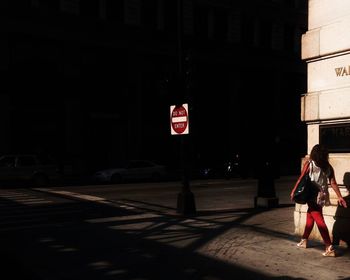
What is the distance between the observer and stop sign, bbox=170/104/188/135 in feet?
41.1

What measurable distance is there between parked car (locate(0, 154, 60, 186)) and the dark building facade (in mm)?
5496

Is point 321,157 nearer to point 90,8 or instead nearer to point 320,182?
point 320,182

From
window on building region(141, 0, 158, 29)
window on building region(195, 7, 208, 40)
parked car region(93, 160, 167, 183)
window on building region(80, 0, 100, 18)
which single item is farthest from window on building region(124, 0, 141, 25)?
parked car region(93, 160, 167, 183)

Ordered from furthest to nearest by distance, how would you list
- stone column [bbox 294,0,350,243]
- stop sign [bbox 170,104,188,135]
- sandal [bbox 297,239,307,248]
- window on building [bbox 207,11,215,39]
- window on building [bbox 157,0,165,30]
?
window on building [bbox 207,11,215,39] → window on building [bbox 157,0,165,30] → stop sign [bbox 170,104,188,135] → stone column [bbox 294,0,350,243] → sandal [bbox 297,239,307,248]

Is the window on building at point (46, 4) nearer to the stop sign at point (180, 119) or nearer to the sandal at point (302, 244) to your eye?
the stop sign at point (180, 119)

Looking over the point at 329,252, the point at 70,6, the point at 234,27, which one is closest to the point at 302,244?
the point at 329,252

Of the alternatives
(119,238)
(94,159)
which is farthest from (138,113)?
(119,238)

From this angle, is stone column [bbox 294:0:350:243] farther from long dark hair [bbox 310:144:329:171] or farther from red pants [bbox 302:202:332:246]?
long dark hair [bbox 310:144:329:171]

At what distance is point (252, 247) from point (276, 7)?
3738 cm

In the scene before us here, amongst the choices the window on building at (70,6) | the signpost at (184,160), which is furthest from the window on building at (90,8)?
the signpost at (184,160)

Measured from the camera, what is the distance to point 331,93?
8688 millimetres

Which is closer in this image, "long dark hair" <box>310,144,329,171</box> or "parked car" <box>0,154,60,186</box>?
"long dark hair" <box>310,144,329,171</box>

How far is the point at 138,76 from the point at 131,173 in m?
8.71

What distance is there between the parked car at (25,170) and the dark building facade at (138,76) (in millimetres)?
5496
